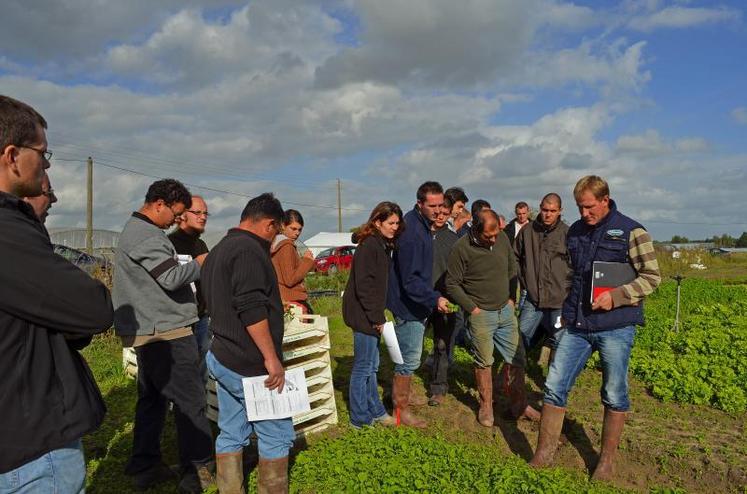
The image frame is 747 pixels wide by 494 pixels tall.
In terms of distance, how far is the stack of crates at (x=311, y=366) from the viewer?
16.8 feet

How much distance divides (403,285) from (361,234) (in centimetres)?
63

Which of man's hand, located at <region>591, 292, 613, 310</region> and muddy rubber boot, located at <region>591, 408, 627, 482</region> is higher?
man's hand, located at <region>591, 292, 613, 310</region>

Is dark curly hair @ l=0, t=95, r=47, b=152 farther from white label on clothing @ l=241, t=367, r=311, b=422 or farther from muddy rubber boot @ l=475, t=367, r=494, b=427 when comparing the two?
muddy rubber boot @ l=475, t=367, r=494, b=427

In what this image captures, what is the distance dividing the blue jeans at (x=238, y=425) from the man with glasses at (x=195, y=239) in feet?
5.48

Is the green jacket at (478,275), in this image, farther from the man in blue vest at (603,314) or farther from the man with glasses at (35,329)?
the man with glasses at (35,329)

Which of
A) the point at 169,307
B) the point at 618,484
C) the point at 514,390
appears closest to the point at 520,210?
the point at 514,390

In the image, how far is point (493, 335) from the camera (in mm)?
5656

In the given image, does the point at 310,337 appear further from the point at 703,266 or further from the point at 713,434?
the point at 703,266

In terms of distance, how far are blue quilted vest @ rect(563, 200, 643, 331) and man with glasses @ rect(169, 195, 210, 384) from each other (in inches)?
126

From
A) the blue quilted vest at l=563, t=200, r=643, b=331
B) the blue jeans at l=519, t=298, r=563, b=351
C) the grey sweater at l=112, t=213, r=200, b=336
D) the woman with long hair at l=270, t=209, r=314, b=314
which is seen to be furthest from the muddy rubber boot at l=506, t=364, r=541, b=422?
the grey sweater at l=112, t=213, r=200, b=336

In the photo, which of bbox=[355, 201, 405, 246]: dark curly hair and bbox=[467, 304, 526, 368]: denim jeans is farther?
bbox=[467, 304, 526, 368]: denim jeans

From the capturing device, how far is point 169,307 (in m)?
4.11

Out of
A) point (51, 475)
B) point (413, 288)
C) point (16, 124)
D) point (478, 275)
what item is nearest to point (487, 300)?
point (478, 275)

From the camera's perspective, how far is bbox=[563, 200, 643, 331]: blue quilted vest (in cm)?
420
